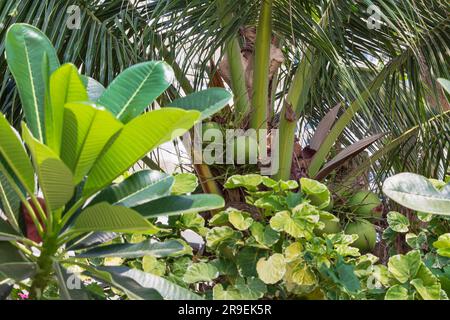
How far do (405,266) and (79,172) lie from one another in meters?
0.54

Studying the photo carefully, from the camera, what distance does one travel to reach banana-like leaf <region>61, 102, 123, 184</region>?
84 centimetres

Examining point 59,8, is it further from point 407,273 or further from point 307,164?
point 407,273

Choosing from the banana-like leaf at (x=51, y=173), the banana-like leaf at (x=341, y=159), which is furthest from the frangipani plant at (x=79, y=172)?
the banana-like leaf at (x=341, y=159)

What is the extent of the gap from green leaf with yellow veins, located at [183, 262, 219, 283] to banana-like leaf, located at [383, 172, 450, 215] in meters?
0.36

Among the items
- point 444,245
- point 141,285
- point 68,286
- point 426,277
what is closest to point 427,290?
point 426,277

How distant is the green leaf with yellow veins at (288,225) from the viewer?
111 centimetres

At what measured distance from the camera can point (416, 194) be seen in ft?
3.07

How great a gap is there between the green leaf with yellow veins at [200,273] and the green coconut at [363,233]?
519mm

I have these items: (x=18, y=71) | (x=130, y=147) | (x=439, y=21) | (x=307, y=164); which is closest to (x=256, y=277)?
(x=130, y=147)

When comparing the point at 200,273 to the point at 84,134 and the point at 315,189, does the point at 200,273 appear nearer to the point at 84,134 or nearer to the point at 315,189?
the point at 315,189

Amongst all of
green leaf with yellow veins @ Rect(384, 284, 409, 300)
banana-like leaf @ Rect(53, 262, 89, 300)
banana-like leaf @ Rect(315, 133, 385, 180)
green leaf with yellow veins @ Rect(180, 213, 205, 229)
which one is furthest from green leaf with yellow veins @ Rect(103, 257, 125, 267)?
banana-like leaf @ Rect(315, 133, 385, 180)

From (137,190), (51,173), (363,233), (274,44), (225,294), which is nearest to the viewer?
(51,173)

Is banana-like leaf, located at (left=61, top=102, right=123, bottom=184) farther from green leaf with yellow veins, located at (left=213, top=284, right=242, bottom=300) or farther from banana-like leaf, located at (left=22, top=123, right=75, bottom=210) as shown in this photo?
green leaf with yellow veins, located at (left=213, top=284, right=242, bottom=300)

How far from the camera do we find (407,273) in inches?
41.9
